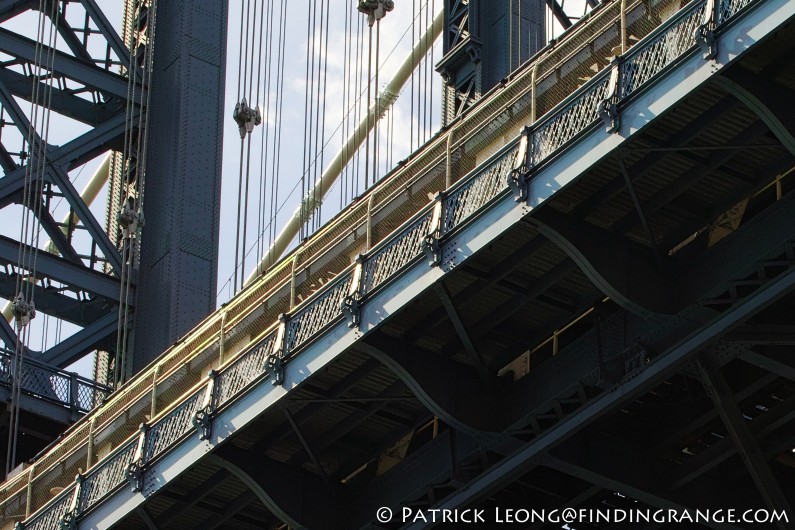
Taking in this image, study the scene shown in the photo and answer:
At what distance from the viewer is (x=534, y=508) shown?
35.6 m

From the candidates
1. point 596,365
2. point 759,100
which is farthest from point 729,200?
point 596,365

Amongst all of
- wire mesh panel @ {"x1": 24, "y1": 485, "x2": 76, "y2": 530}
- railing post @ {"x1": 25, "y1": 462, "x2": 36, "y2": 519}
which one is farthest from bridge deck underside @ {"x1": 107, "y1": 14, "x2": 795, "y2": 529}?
railing post @ {"x1": 25, "y1": 462, "x2": 36, "y2": 519}

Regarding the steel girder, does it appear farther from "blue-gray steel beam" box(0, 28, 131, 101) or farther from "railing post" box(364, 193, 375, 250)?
"railing post" box(364, 193, 375, 250)

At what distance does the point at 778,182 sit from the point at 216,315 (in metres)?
11.3

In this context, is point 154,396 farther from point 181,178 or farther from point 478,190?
point 181,178

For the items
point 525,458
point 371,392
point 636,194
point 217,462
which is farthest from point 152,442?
point 636,194

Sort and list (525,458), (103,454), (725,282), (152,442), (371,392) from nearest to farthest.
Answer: (725,282), (525,458), (371,392), (152,442), (103,454)

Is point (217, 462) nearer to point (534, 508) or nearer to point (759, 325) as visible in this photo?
point (534, 508)

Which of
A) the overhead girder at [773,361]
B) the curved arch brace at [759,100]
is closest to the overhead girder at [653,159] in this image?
the curved arch brace at [759,100]

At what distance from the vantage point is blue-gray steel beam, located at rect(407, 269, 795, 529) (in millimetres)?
29844

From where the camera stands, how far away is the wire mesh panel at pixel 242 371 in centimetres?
3497

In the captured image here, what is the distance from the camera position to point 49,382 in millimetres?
50719

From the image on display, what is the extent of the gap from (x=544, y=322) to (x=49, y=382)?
1997 centimetres

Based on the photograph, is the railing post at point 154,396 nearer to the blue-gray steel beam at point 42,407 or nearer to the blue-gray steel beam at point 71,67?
the blue-gray steel beam at point 42,407
